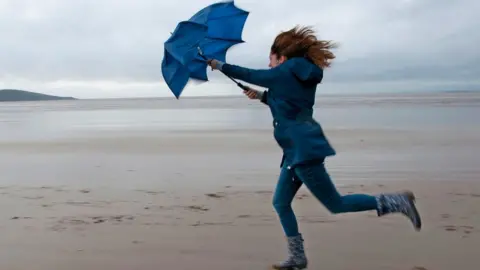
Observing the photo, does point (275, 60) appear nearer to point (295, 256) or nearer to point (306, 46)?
point (306, 46)

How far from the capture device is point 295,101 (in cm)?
389

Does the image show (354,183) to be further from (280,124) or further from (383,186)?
(280,124)

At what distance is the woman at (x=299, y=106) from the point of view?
3.84 m

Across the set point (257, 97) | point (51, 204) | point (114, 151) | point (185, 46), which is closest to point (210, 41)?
point (185, 46)

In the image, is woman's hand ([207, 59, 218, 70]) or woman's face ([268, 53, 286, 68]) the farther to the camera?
woman's face ([268, 53, 286, 68])

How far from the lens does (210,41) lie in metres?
4.30

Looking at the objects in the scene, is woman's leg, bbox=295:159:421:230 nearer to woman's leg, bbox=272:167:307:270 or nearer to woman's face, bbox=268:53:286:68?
woman's leg, bbox=272:167:307:270

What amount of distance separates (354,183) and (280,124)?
4.67 meters

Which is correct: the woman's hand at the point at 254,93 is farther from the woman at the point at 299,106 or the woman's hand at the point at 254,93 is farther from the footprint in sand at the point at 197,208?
the footprint in sand at the point at 197,208

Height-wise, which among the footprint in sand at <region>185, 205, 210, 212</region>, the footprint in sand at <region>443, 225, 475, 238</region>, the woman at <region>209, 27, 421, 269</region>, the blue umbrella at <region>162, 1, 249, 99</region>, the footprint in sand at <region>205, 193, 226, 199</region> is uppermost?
the blue umbrella at <region>162, 1, 249, 99</region>

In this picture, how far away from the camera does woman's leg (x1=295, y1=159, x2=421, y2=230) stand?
154 inches

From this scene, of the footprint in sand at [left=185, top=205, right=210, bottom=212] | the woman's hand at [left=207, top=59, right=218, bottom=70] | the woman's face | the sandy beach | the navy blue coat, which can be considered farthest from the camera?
the footprint in sand at [left=185, top=205, right=210, bottom=212]

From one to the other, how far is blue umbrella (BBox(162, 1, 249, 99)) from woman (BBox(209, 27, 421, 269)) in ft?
0.71

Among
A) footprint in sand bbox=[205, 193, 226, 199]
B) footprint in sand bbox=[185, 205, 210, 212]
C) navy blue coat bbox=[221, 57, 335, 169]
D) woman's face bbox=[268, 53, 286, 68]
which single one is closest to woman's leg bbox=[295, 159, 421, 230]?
navy blue coat bbox=[221, 57, 335, 169]
